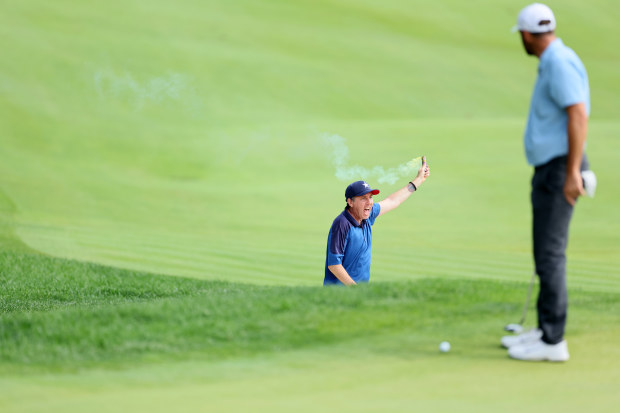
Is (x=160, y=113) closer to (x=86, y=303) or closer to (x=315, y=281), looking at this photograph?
(x=315, y=281)

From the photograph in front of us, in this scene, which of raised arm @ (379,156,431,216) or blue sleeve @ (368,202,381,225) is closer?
raised arm @ (379,156,431,216)

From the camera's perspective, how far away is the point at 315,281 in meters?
12.7

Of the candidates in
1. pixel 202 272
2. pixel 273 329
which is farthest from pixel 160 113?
pixel 273 329

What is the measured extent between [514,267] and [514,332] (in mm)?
8897

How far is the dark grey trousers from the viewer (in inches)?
189

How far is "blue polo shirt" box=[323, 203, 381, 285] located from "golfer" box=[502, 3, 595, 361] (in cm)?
286

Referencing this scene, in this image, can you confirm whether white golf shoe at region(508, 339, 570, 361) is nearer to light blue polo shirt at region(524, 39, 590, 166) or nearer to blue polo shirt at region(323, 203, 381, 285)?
light blue polo shirt at region(524, 39, 590, 166)

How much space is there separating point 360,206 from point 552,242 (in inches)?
123

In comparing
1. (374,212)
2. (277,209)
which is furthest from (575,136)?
(277,209)

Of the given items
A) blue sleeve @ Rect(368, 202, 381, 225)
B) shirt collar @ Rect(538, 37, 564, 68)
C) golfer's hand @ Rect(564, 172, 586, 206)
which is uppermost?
shirt collar @ Rect(538, 37, 564, 68)

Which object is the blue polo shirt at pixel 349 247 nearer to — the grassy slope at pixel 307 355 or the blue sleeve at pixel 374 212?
the blue sleeve at pixel 374 212

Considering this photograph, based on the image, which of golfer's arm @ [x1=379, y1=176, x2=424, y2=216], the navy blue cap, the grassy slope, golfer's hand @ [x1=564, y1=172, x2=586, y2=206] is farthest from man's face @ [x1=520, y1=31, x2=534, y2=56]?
golfer's arm @ [x1=379, y1=176, x2=424, y2=216]

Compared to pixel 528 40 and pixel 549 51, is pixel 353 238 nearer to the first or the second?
pixel 528 40

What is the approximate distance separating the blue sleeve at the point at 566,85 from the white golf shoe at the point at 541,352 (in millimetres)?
1325
